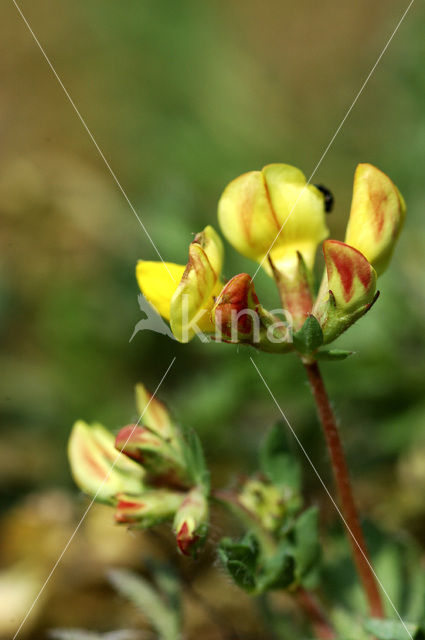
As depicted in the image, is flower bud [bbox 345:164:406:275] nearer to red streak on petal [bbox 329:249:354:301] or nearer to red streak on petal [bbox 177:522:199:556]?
red streak on petal [bbox 329:249:354:301]

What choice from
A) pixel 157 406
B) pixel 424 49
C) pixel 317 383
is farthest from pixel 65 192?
pixel 317 383

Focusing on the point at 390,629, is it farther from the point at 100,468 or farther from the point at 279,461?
the point at 100,468

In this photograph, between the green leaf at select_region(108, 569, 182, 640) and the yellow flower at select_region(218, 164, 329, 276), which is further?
the green leaf at select_region(108, 569, 182, 640)

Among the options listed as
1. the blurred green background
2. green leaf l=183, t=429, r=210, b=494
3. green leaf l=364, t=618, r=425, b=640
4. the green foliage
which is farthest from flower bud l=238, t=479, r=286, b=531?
the blurred green background

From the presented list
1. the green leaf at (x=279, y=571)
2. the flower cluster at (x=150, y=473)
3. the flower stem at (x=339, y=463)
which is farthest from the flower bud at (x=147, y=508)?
the flower stem at (x=339, y=463)

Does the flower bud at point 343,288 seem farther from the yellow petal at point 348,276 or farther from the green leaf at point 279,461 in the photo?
the green leaf at point 279,461

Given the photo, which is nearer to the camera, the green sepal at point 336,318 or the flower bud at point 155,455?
the green sepal at point 336,318
